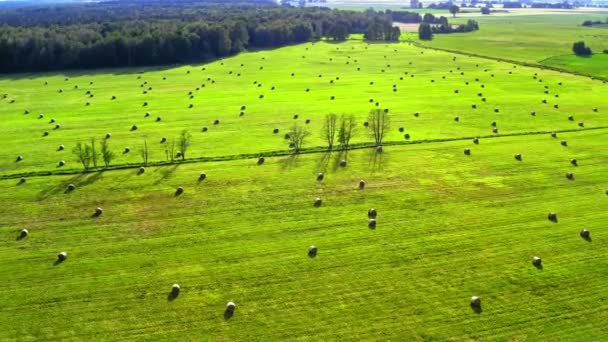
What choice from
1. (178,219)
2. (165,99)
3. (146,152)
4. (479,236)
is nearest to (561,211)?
(479,236)

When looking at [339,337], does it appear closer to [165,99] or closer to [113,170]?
[113,170]

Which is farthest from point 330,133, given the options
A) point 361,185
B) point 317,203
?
point 317,203

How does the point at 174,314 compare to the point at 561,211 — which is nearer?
→ the point at 174,314

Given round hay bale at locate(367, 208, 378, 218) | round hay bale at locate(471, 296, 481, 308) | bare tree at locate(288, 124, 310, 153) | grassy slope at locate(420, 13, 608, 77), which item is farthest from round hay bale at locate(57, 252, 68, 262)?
grassy slope at locate(420, 13, 608, 77)

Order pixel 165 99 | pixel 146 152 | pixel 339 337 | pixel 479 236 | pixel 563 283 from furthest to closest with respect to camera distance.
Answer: pixel 165 99 < pixel 146 152 < pixel 479 236 < pixel 563 283 < pixel 339 337

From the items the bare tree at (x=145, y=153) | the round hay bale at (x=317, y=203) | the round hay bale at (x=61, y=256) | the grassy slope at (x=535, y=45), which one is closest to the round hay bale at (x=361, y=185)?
the round hay bale at (x=317, y=203)

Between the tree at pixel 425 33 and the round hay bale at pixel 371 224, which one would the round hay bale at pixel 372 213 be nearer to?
the round hay bale at pixel 371 224
